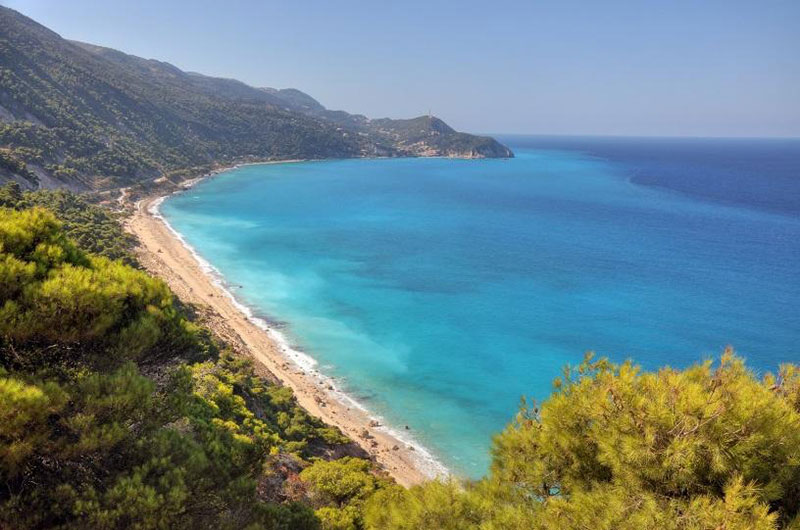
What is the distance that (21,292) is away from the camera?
231 inches

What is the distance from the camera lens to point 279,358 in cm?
2892

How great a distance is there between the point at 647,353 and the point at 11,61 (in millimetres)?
108102

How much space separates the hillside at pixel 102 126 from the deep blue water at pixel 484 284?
13379mm

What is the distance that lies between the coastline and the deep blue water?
3.49 ft

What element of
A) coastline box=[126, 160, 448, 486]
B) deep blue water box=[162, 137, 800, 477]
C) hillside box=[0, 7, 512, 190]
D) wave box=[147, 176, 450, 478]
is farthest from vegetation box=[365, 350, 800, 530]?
hillside box=[0, 7, 512, 190]

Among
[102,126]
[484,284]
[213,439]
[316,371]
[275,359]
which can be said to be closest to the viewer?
[213,439]

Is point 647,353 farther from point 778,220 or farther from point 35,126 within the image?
point 35,126

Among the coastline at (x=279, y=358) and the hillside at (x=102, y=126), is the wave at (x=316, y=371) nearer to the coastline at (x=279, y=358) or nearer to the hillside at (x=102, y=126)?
the coastline at (x=279, y=358)

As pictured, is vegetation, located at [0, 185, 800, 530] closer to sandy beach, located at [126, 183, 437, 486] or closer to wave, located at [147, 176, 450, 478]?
wave, located at [147, 176, 450, 478]

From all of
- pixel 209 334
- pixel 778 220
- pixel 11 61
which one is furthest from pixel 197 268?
pixel 778 220

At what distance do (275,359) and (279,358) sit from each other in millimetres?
335

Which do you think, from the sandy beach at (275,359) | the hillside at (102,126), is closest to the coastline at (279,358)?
the sandy beach at (275,359)

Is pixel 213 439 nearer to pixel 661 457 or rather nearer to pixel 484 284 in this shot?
pixel 661 457

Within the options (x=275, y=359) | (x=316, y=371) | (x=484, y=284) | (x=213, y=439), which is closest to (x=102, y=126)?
(x=484, y=284)
